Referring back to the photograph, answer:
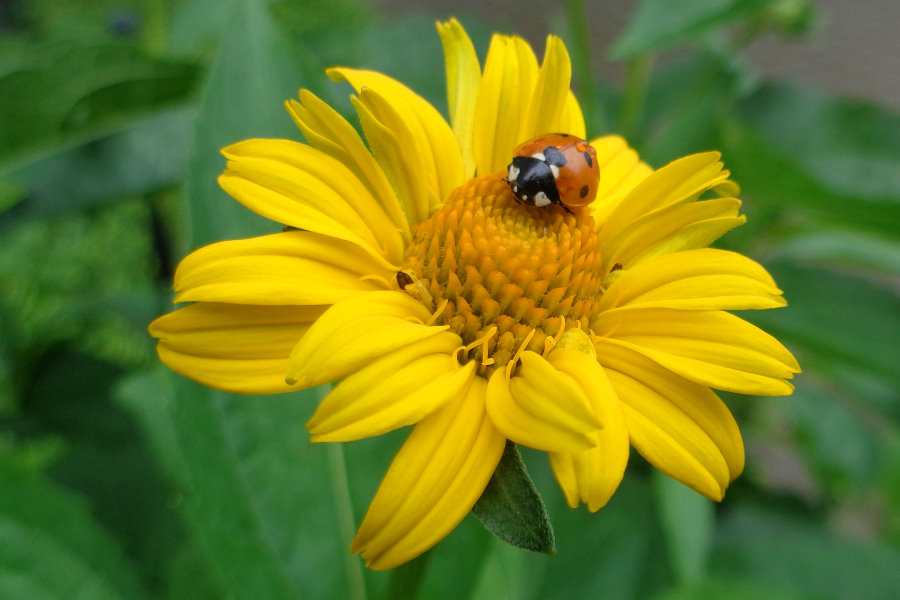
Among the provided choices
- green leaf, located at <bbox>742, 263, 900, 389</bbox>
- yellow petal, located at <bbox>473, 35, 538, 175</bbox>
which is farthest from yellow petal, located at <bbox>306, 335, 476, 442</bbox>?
green leaf, located at <bbox>742, 263, 900, 389</bbox>

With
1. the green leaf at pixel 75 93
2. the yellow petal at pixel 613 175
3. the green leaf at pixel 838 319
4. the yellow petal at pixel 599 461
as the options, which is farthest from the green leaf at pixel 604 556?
the green leaf at pixel 75 93

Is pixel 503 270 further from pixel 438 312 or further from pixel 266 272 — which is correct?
pixel 266 272

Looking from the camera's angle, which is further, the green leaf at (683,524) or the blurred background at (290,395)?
the green leaf at (683,524)

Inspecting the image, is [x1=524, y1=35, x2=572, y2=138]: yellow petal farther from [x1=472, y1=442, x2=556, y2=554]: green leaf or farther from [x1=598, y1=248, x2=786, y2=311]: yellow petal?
[x1=472, y1=442, x2=556, y2=554]: green leaf

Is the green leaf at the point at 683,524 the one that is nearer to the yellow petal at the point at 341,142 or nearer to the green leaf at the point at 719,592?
the green leaf at the point at 719,592

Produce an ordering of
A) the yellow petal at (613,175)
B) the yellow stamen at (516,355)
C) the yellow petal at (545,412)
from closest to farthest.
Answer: the yellow petal at (545,412)
the yellow stamen at (516,355)
the yellow petal at (613,175)

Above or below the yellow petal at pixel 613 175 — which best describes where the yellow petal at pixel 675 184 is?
above

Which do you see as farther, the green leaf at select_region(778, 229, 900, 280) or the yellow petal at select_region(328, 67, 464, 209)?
the green leaf at select_region(778, 229, 900, 280)

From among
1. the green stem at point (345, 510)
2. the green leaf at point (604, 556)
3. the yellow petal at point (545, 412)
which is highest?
the yellow petal at point (545, 412)
